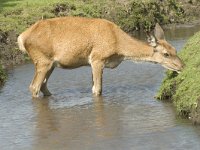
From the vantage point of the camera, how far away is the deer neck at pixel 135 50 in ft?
48.0

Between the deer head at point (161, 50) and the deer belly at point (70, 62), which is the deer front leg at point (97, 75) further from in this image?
the deer head at point (161, 50)

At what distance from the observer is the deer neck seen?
1464cm

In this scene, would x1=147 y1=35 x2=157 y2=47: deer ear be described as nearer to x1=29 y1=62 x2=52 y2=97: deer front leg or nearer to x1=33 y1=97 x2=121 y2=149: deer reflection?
x1=33 y1=97 x2=121 y2=149: deer reflection

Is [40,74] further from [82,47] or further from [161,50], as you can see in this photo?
[161,50]

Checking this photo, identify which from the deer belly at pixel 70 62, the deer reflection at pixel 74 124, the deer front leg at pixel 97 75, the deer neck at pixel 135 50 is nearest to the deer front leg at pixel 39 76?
the deer belly at pixel 70 62

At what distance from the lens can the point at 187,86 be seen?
38.2 ft

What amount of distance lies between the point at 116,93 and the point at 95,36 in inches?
53.8

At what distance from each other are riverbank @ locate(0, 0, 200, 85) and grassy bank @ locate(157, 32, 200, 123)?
9634mm

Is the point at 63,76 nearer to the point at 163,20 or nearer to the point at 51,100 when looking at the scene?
the point at 51,100

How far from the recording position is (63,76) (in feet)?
55.0

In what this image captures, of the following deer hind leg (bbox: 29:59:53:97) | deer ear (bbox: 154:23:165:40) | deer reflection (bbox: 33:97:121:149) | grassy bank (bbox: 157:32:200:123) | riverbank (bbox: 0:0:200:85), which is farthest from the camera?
riverbank (bbox: 0:0:200:85)

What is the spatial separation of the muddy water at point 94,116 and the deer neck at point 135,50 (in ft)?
2.24

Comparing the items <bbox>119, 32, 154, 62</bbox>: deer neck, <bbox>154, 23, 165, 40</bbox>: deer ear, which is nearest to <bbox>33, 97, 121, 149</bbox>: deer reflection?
<bbox>119, 32, 154, 62</bbox>: deer neck

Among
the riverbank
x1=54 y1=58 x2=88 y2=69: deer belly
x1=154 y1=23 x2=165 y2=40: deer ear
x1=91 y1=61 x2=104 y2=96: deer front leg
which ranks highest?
x1=154 y1=23 x2=165 y2=40: deer ear
